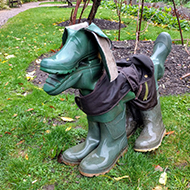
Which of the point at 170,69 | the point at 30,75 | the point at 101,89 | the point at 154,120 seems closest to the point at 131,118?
the point at 154,120

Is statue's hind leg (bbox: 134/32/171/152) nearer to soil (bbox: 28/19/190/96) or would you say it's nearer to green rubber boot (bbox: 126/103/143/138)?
green rubber boot (bbox: 126/103/143/138)

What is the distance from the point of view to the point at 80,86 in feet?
4.69

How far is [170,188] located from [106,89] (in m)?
0.96

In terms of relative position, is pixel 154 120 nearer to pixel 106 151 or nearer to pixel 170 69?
pixel 106 151

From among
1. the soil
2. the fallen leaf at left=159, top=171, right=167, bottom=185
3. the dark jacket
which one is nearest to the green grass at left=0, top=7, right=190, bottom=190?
the fallen leaf at left=159, top=171, right=167, bottom=185

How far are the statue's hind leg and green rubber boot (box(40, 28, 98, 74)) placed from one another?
899 mm

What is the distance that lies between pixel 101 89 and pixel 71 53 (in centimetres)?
37

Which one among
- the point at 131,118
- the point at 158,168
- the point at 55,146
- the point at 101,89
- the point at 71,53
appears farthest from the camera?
the point at 131,118

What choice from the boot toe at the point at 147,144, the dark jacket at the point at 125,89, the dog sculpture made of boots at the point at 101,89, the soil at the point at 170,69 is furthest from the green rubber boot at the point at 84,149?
the soil at the point at 170,69

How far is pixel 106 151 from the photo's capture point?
168 centimetres

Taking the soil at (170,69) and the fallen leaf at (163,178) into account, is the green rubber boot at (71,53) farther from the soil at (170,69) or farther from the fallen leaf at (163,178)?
the soil at (170,69)

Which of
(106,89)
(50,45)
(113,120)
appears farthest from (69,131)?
(50,45)

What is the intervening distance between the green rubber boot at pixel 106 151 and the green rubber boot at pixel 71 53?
0.61m

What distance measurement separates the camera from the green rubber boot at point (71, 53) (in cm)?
120
